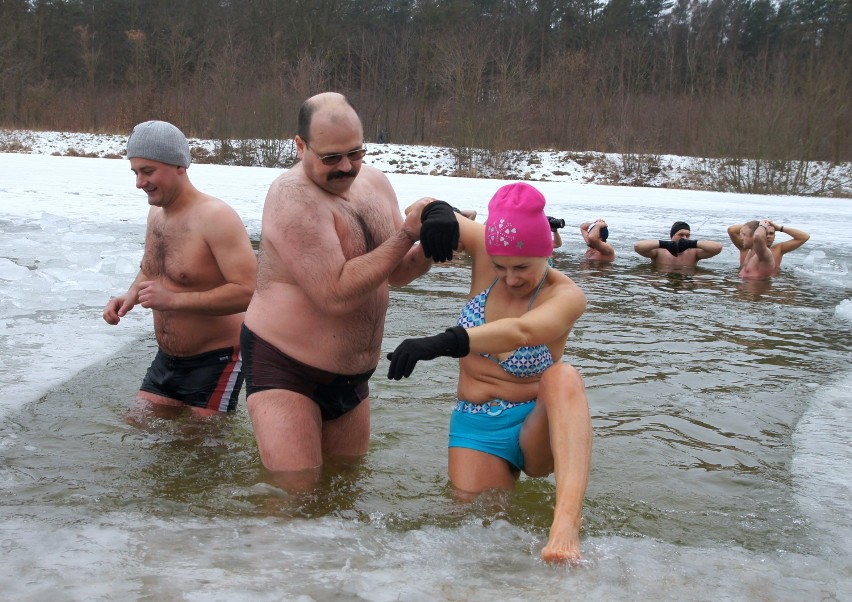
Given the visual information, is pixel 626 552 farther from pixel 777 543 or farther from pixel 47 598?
pixel 47 598

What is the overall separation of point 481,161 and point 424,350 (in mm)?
27261

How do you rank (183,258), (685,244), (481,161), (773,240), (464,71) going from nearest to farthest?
(183,258), (773,240), (685,244), (481,161), (464,71)

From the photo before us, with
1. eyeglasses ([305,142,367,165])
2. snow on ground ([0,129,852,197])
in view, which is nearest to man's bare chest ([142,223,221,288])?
eyeglasses ([305,142,367,165])

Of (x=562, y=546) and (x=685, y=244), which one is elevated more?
(x=685, y=244)

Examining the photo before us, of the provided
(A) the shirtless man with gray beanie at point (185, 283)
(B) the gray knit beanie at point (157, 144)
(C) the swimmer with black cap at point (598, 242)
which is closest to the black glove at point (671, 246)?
(C) the swimmer with black cap at point (598, 242)

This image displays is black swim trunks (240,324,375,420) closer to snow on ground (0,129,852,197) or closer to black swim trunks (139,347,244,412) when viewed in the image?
black swim trunks (139,347,244,412)

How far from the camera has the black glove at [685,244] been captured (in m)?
10.8

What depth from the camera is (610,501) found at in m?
3.54

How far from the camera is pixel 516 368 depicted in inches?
128

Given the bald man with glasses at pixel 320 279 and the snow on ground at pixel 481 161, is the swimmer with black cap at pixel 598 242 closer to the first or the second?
the bald man with glasses at pixel 320 279

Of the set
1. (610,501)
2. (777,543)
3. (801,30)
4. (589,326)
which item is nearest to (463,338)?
(610,501)

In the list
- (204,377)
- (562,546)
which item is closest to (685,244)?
(204,377)

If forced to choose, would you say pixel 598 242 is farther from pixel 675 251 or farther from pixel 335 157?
pixel 335 157

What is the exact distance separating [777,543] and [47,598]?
7.81 feet
